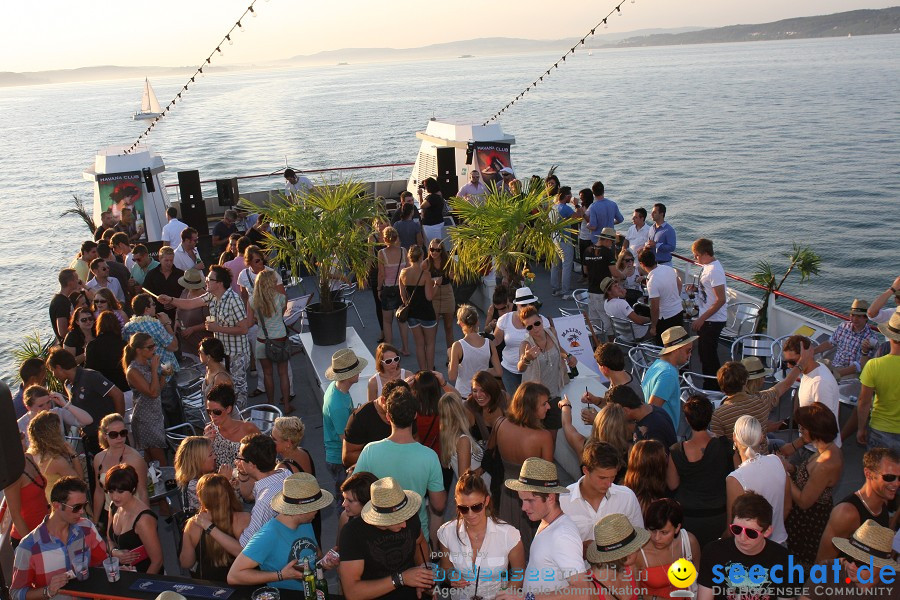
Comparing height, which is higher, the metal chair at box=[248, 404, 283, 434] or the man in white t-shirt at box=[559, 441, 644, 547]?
the man in white t-shirt at box=[559, 441, 644, 547]

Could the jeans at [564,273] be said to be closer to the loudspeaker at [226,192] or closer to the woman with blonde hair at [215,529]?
the woman with blonde hair at [215,529]

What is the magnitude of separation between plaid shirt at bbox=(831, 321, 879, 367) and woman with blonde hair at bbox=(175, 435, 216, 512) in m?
5.77

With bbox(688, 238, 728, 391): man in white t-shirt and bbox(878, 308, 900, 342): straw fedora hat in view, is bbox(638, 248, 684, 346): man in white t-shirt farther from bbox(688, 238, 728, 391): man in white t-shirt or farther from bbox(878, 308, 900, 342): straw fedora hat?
bbox(878, 308, 900, 342): straw fedora hat

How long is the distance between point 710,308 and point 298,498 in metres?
5.31

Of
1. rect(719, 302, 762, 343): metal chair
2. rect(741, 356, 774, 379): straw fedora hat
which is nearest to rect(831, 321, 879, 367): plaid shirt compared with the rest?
rect(719, 302, 762, 343): metal chair

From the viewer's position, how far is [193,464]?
486cm

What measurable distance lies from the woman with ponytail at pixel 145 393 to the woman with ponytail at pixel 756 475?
4510 mm

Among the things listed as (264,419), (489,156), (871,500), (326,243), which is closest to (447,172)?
(489,156)

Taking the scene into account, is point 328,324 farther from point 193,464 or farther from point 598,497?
point 598,497

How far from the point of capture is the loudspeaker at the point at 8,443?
3.88 m

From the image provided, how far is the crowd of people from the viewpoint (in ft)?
12.9

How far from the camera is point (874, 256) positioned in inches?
1303

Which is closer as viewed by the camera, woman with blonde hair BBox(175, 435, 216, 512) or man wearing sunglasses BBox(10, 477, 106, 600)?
man wearing sunglasses BBox(10, 477, 106, 600)

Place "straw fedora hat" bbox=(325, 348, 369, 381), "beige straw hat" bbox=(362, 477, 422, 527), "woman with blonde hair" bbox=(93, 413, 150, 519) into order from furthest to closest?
1. "straw fedora hat" bbox=(325, 348, 369, 381)
2. "woman with blonde hair" bbox=(93, 413, 150, 519)
3. "beige straw hat" bbox=(362, 477, 422, 527)
